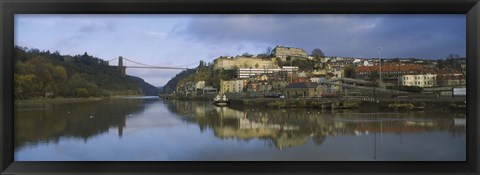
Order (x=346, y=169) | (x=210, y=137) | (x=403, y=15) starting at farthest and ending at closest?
(x=210, y=137) → (x=403, y=15) → (x=346, y=169)

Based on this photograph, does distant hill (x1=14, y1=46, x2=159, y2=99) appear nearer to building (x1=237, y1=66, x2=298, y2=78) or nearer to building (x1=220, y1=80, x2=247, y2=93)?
building (x1=220, y1=80, x2=247, y2=93)

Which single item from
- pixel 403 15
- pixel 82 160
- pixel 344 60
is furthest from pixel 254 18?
pixel 82 160

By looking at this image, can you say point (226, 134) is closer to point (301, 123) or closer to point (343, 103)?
point (301, 123)

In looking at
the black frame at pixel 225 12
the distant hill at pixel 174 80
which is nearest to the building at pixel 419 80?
the black frame at pixel 225 12

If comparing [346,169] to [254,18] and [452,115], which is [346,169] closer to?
[452,115]

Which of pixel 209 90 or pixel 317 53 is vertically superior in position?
pixel 317 53

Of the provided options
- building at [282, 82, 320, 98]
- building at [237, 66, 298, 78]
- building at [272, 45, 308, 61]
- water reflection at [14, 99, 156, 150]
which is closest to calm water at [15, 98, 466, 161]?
water reflection at [14, 99, 156, 150]

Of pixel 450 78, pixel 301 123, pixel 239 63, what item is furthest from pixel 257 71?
pixel 450 78
